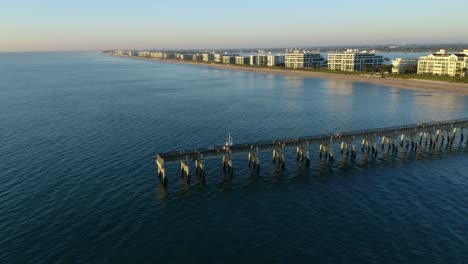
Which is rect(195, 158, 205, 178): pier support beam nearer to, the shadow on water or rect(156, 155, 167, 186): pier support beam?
the shadow on water

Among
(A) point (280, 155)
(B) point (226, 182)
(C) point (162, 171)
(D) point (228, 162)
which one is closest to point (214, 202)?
(B) point (226, 182)

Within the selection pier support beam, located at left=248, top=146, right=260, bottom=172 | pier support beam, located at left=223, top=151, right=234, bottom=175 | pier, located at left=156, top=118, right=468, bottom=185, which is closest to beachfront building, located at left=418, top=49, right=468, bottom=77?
pier, located at left=156, top=118, right=468, bottom=185

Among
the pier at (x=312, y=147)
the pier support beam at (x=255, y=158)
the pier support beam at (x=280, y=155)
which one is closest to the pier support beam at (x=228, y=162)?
the pier at (x=312, y=147)

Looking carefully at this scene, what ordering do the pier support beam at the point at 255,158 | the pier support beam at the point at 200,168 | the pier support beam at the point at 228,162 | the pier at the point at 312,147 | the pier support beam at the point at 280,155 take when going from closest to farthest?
1. the pier at the point at 312,147
2. the pier support beam at the point at 200,168
3. the pier support beam at the point at 228,162
4. the pier support beam at the point at 255,158
5. the pier support beam at the point at 280,155

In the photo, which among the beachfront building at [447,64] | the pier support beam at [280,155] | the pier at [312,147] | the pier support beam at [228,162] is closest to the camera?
the pier at [312,147]

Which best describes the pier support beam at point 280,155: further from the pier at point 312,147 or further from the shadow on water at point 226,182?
the shadow on water at point 226,182
